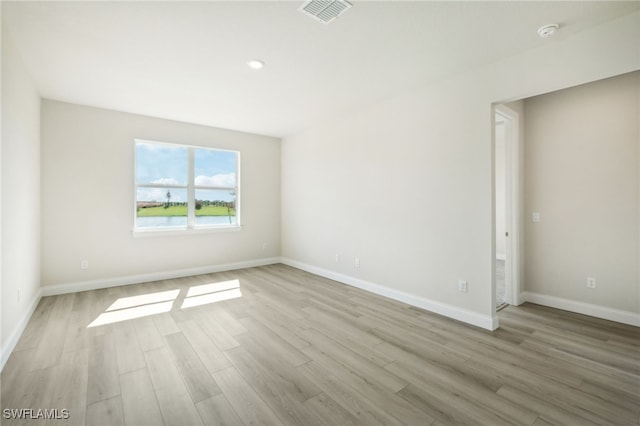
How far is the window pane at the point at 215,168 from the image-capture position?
523cm

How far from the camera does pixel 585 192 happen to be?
10.9 feet

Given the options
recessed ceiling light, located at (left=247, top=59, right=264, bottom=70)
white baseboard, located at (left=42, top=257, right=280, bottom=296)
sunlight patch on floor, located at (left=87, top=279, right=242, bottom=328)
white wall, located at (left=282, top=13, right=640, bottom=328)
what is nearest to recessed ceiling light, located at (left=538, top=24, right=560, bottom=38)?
white wall, located at (left=282, top=13, right=640, bottom=328)

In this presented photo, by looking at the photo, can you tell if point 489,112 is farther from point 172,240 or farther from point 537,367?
point 172,240

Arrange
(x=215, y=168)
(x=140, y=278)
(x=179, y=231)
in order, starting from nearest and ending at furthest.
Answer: (x=140, y=278), (x=179, y=231), (x=215, y=168)

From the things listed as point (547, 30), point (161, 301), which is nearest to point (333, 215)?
point (161, 301)

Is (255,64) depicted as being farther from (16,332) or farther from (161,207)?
(16,332)

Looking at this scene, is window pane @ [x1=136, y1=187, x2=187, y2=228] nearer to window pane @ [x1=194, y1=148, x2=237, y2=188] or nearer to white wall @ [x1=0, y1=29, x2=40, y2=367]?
window pane @ [x1=194, y1=148, x2=237, y2=188]

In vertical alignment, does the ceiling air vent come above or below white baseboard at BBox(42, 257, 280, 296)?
above

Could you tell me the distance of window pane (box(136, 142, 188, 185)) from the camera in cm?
465

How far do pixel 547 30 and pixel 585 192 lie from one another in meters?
2.04

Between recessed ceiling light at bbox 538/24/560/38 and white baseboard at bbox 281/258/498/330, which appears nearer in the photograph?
recessed ceiling light at bbox 538/24/560/38

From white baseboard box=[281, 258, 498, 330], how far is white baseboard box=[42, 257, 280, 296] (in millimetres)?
1532

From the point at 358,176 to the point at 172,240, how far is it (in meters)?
3.30

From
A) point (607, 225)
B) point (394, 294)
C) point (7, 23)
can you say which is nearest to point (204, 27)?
point (7, 23)
